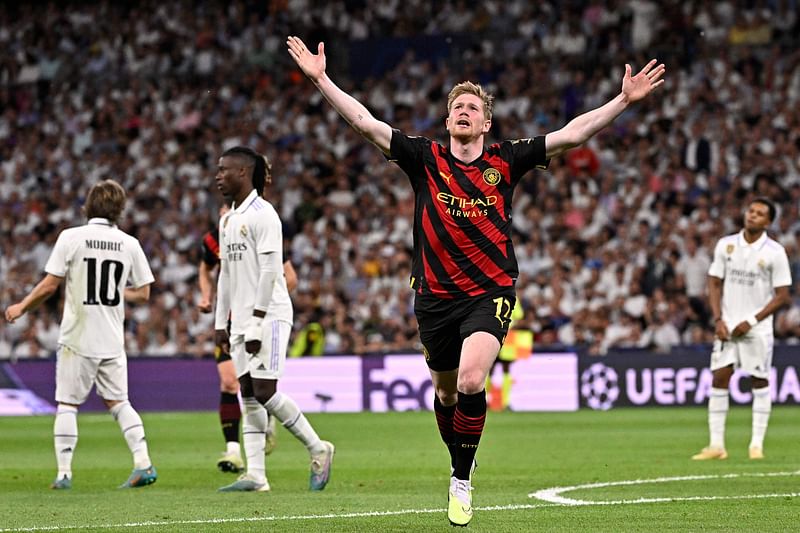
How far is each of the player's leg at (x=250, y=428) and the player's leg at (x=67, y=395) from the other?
1239mm

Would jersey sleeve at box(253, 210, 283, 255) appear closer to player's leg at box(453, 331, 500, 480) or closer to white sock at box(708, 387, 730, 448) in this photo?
player's leg at box(453, 331, 500, 480)

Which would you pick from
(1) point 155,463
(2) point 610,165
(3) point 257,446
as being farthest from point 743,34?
(3) point 257,446

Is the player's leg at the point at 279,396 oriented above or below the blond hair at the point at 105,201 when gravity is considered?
below

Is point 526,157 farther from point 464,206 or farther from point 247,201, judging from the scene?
point 247,201

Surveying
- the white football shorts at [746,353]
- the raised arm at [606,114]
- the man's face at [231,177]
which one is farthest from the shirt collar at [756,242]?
the raised arm at [606,114]

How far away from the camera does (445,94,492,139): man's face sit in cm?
838

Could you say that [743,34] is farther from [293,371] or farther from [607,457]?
[607,457]

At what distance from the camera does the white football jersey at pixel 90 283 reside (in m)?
10.9

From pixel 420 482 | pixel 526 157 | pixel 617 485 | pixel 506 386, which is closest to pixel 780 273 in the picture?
pixel 617 485

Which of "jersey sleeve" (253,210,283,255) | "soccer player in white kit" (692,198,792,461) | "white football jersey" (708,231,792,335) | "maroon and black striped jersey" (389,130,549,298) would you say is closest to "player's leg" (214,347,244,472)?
"jersey sleeve" (253,210,283,255)

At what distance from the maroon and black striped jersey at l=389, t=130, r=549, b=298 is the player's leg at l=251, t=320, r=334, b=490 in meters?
2.14

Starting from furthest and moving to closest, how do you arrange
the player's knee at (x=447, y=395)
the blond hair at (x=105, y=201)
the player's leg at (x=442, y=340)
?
the blond hair at (x=105, y=201)
the player's knee at (x=447, y=395)
the player's leg at (x=442, y=340)

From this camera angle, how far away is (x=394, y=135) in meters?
8.45

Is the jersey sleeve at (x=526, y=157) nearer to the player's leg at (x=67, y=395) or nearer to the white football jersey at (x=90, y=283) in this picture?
the white football jersey at (x=90, y=283)
